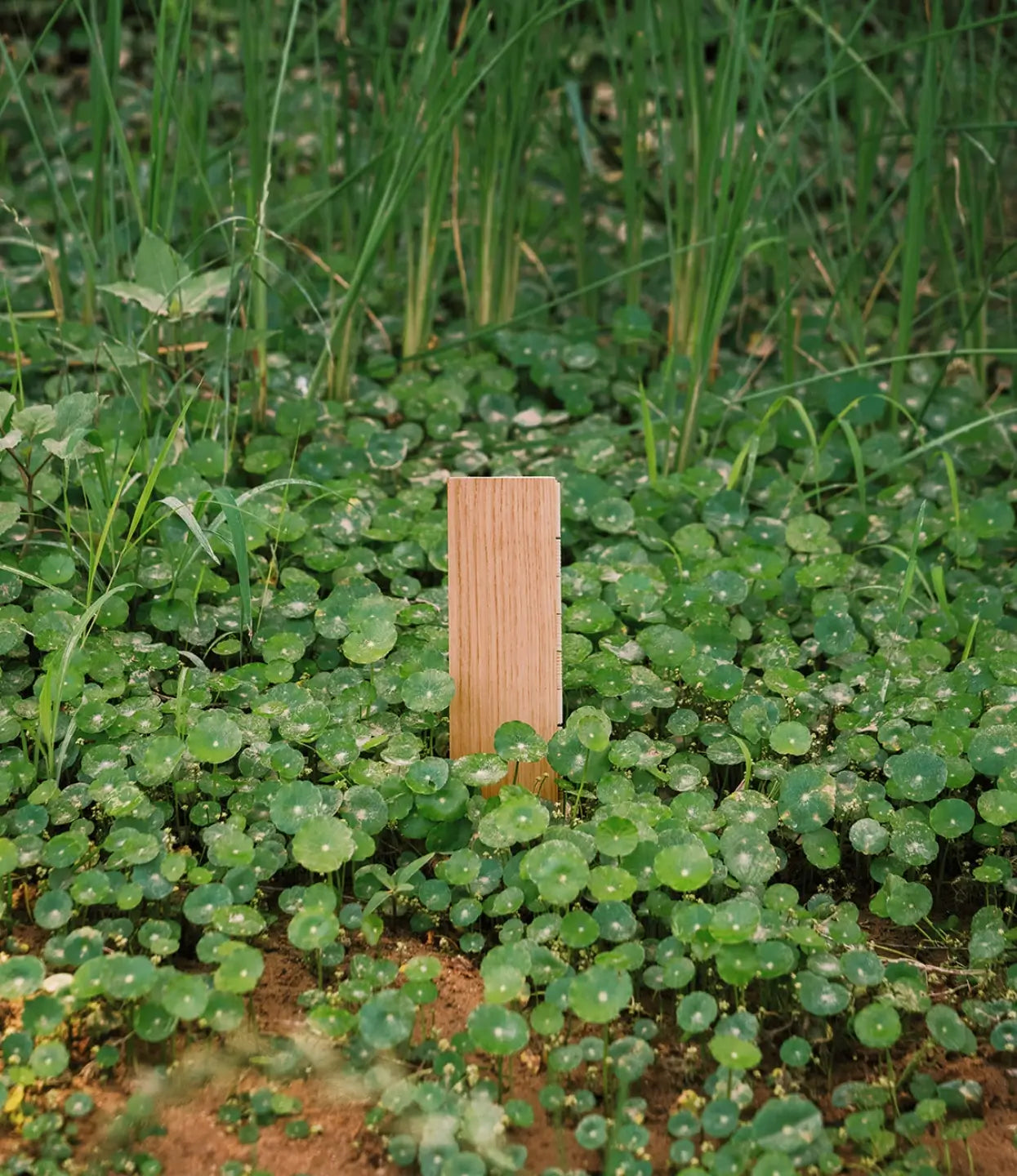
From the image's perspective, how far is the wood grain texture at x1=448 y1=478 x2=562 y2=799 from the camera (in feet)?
5.07

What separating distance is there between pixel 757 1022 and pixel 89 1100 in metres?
0.71

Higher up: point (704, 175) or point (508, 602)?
point (704, 175)

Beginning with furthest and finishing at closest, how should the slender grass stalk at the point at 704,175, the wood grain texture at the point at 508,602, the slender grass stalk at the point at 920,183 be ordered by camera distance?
the slender grass stalk at the point at 920,183, the slender grass stalk at the point at 704,175, the wood grain texture at the point at 508,602

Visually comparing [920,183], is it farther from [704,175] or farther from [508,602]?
[508,602]

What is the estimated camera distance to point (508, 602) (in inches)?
61.4

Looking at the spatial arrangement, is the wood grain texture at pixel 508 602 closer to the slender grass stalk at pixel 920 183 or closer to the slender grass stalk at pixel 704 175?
the slender grass stalk at pixel 704 175

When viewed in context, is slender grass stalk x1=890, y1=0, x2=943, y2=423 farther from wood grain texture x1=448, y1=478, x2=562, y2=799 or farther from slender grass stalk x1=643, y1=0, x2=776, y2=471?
wood grain texture x1=448, y1=478, x2=562, y2=799

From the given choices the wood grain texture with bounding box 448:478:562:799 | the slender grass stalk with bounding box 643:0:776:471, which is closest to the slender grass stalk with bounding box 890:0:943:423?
the slender grass stalk with bounding box 643:0:776:471

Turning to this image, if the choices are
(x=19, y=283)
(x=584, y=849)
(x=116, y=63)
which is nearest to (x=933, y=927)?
(x=584, y=849)

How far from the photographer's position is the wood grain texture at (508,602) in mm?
1544

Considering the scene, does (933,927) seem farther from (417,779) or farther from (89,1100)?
(89,1100)

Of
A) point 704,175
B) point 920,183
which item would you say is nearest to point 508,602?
point 704,175

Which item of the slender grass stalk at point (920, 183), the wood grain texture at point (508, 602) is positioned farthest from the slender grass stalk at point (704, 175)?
the wood grain texture at point (508, 602)

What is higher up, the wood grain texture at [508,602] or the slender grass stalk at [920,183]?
the slender grass stalk at [920,183]
